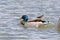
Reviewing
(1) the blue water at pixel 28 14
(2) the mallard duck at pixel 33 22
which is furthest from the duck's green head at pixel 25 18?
(1) the blue water at pixel 28 14

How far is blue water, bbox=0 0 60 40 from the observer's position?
864cm

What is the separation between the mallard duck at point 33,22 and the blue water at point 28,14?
211mm

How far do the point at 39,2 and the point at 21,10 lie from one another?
1.83 meters

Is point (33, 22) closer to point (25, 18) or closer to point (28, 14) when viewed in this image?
point (25, 18)

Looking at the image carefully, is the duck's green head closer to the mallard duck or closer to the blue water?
the mallard duck

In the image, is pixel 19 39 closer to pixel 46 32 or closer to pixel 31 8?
pixel 46 32

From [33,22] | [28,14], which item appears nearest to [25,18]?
[33,22]

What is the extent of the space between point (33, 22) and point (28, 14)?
1.10 meters

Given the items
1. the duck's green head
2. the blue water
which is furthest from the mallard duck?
the blue water

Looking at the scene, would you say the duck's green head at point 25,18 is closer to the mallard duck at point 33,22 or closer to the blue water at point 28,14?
the mallard duck at point 33,22

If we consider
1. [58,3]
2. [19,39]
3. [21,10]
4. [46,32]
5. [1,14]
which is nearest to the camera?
[19,39]

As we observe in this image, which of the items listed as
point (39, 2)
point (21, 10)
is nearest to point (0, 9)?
point (21, 10)

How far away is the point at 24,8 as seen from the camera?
11945mm

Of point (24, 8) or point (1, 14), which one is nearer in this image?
point (1, 14)
